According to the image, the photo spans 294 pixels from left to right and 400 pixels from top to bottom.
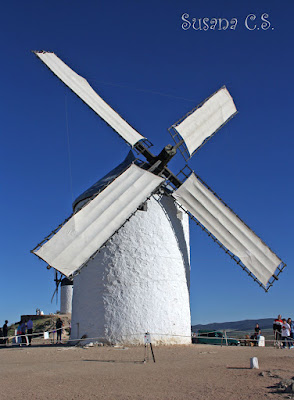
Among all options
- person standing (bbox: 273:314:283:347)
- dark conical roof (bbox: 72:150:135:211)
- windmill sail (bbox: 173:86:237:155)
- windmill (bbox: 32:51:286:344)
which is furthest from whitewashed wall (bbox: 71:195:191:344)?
person standing (bbox: 273:314:283:347)

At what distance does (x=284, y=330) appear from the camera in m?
14.3

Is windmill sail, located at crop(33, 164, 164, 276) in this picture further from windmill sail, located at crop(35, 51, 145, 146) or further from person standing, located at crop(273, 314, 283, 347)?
person standing, located at crop(273, 314, 283, 347)

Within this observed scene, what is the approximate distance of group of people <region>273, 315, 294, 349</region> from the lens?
14.2 m

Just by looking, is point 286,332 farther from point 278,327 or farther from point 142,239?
point 142,239

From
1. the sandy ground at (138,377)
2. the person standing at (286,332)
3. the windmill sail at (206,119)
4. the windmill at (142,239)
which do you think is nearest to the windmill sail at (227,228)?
the windmill at (142,239)

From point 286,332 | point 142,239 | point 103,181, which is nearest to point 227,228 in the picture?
point 142,239

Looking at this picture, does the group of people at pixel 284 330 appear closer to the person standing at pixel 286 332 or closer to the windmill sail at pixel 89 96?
the person standing at pixel 286 332

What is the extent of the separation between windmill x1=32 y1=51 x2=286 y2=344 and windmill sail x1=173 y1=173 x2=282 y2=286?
0.03 metres

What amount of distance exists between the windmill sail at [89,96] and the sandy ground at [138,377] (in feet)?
23.1

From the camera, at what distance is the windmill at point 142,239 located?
39.5 feet

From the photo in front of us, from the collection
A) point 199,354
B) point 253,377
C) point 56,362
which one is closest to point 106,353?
point 56,362

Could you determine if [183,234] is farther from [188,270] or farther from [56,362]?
[56,362]

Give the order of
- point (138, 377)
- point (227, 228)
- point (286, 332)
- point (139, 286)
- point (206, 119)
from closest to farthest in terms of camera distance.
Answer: point (138, 377)
point (139, 286)
point (227, 228)
point (286, 332)
point (206, 119)

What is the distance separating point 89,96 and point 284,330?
10.5m
